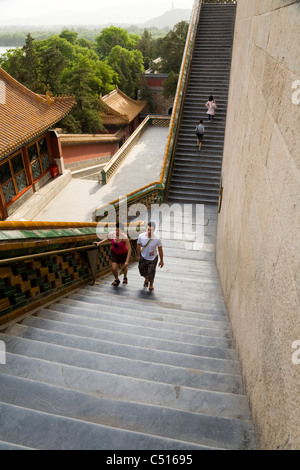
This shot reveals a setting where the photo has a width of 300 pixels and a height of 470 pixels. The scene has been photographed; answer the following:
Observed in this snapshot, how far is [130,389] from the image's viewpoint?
233 cm

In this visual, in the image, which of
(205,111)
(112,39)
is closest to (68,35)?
(112,39)

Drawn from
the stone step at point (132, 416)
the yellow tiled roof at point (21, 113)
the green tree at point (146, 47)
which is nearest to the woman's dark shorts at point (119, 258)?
the stone step at point (132, 416)

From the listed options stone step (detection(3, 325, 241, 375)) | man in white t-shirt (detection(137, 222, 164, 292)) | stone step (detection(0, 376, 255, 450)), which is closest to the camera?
stone step (detection(0, 376, 255, 450))

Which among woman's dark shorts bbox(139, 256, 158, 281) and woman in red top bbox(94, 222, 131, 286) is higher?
woman in red top bbox(94, 222, 131, 286)

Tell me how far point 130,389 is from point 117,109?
88.6ft

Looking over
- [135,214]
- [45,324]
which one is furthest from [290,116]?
[135,214]

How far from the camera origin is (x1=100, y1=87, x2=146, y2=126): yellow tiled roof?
84.5ft

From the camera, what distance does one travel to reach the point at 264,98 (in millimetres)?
2771

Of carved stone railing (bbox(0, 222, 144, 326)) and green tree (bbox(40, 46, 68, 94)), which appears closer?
carved stone railing (bbox(0, 222, 144, 326))

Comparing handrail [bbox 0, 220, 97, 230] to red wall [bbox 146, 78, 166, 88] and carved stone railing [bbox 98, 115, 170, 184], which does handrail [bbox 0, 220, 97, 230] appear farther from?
red wall [bbox 146, 78, 166, 88]

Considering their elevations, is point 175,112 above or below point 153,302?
above

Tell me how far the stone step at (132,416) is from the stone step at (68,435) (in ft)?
0.48

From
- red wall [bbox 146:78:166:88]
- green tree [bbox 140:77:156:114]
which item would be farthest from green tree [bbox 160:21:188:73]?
green tree [bbox 140:77:156:114]

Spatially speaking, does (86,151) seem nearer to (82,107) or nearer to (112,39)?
(82,107)
